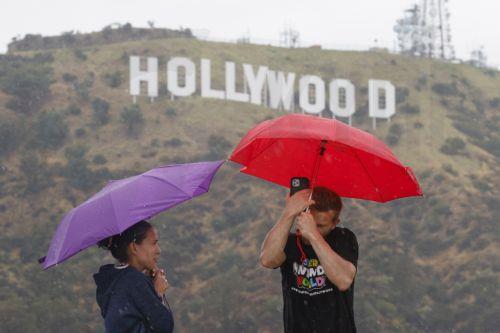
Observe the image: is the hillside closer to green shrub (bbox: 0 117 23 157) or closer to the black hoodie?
green shrub (bbox: 0 117 23 157)

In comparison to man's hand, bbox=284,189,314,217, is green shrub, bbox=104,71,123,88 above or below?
below

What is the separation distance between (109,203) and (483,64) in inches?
3397

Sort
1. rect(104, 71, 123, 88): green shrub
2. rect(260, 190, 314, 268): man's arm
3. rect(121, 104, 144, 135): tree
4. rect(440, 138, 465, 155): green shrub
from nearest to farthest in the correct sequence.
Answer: rect(260, 190, 314, 268): man's arm → rect(121, 104, 144, 135): tree → rect(440, 138, 465, 155): green shrub → rect(104, 71, 123, 88): green shrub

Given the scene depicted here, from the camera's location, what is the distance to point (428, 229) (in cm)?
5381

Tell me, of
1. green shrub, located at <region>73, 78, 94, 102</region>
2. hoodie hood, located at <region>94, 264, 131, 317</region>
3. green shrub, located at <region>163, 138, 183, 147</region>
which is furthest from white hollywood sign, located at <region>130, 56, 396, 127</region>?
hoodie hood, located at <region>94, 264, 131, 317</region>

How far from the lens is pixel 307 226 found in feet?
14.4

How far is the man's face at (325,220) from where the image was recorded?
4621 mm

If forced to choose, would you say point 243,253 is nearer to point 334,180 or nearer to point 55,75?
point 55,75

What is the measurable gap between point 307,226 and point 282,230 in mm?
158

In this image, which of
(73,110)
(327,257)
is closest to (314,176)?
(327,257)

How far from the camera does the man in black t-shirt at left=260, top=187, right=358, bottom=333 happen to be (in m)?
4.46

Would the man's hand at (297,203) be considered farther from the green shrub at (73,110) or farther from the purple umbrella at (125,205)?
the green shrub at (73,110)

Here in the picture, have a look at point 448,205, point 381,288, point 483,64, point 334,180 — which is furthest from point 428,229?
point 334,180

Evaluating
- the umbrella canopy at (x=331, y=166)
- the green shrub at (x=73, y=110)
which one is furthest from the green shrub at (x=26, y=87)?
the umbrella canopy at (x=331, y=166)
